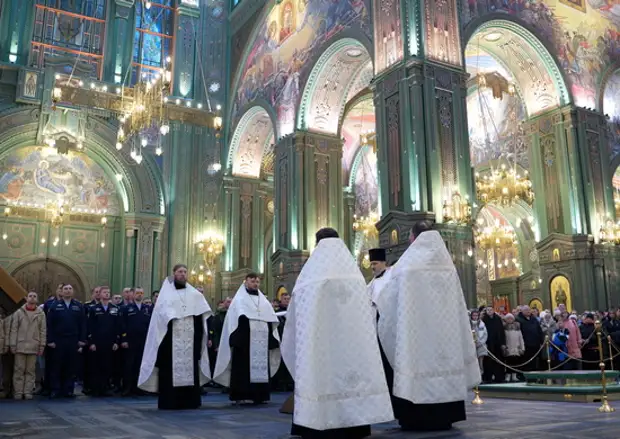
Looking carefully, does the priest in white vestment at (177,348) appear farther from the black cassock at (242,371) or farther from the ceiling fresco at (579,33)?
the ceiling fresco at (579,33)

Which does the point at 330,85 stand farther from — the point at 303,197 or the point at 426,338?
the point at 426,338

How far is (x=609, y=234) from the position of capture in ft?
54.7

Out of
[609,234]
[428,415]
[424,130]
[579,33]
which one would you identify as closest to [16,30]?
[424,130]

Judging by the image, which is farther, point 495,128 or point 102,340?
point 495,128

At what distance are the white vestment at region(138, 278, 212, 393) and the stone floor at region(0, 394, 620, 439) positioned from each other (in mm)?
406

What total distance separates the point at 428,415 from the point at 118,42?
1920 cm

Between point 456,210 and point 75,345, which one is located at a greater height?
point 456,210

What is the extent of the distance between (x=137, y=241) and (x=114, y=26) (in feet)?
24.7

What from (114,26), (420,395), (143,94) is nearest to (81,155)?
(114,26)

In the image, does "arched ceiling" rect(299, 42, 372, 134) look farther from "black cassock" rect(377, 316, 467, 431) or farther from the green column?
"black cassock" rect(377, 316, 467, 431)

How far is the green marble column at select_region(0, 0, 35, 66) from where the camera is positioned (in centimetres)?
1914

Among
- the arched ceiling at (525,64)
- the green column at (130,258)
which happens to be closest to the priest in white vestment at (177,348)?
the arched ceiling at (525,64)

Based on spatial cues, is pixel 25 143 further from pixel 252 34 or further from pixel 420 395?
pixel 420 395

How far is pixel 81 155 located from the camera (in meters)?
20.0
